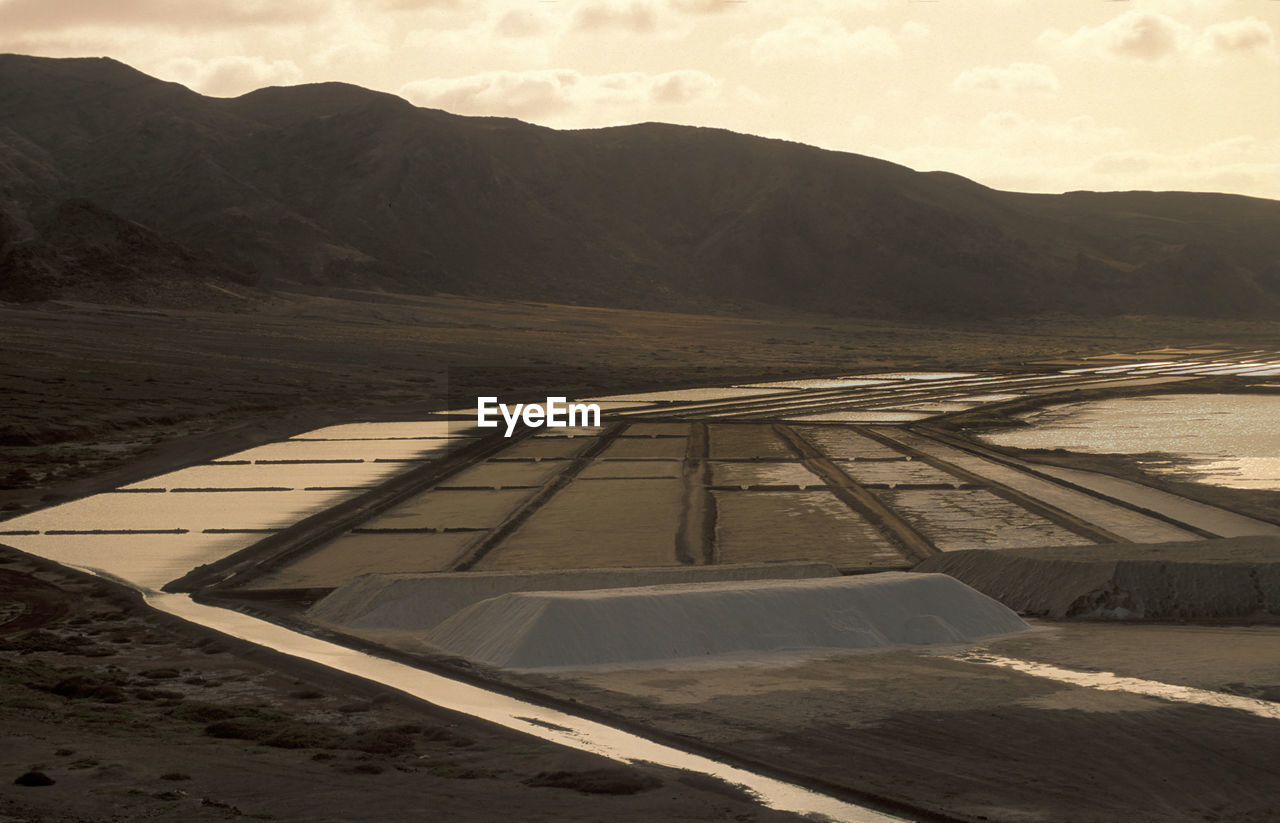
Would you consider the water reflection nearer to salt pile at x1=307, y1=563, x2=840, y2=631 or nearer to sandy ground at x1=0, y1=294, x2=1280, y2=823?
sandy ground at x1=0, y1=294, x2=1280, y2=823

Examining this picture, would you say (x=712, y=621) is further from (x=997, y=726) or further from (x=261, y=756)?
(x=261, y=756)

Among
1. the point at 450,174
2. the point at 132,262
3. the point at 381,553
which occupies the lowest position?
the point at 381,553

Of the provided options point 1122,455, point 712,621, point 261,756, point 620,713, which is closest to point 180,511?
point 712,621

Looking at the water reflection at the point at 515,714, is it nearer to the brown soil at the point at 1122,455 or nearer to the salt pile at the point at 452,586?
the salt pile at the point at 452,586

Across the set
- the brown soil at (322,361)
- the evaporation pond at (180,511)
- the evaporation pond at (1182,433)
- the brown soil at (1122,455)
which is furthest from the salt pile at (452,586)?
the evaporation pond at (1182,433)

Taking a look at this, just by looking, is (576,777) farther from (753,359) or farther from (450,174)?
(450,174)

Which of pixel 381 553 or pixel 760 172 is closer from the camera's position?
pixel 381 553

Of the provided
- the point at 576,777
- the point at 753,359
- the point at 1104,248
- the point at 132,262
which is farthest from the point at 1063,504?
the point at 1104,248
